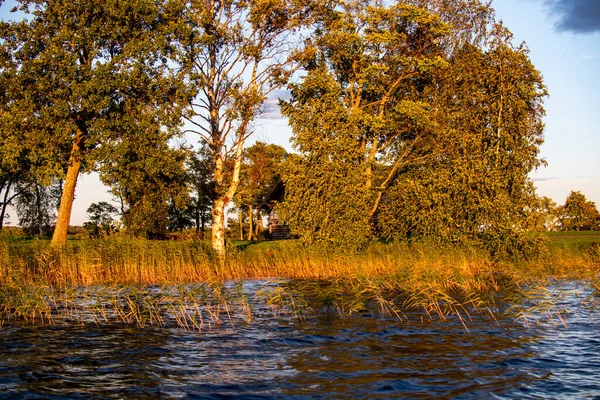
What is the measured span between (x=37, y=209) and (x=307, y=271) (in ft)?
181

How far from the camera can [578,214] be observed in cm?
5697

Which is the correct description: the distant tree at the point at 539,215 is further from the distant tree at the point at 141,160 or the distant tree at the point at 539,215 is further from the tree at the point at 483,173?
the distant tree at the point at 141,160

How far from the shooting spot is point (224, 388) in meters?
8.95

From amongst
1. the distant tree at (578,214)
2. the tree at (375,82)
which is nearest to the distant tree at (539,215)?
the tree at (375,82)

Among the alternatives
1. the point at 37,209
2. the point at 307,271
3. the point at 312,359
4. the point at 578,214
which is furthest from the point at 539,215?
the point at 37,209

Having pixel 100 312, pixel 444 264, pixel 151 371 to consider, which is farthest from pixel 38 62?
pixel 151 371

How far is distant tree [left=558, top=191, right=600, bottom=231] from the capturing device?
185ft

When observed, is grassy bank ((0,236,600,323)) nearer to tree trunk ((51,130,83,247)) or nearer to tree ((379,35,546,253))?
tree ((379,35,546,253))

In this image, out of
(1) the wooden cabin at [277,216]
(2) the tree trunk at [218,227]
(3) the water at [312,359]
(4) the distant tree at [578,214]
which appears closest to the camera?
(3) the water at [312,359]

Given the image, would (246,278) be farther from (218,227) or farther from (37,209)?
(37,209)

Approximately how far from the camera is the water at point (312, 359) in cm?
890

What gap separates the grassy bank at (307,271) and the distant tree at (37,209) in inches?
1921

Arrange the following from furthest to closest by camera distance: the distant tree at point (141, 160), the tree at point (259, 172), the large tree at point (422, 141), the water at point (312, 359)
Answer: the tree at point (259, 172) < the distant tree at point (141, 160) < the large tree at point (422, 141) < the water at point (312, 359)

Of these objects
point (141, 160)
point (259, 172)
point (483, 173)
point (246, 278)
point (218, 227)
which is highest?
point (259, 172)
